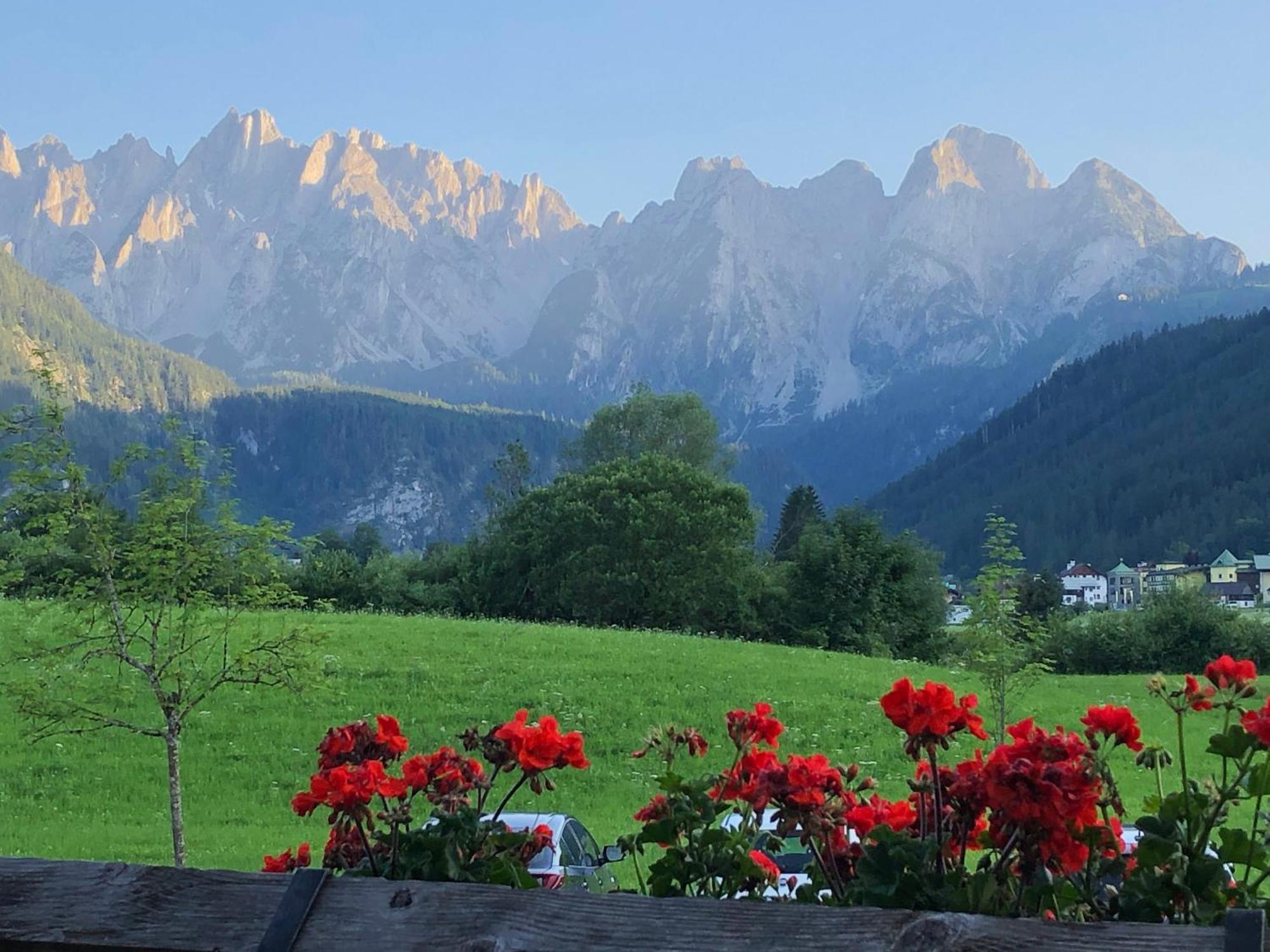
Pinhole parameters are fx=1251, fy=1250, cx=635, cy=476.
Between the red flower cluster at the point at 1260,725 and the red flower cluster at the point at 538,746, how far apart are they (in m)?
1.57

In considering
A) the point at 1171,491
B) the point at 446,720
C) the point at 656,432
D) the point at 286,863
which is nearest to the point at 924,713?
the point at 286,863

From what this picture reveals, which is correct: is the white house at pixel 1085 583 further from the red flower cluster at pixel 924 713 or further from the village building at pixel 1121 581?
the red flower cluster at pixel 924 713

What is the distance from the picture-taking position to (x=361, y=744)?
11.4 feet

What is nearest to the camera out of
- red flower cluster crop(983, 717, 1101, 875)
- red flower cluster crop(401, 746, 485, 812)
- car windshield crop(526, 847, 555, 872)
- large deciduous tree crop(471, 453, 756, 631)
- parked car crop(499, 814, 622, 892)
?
red flower cluster crop(983, 717, 1101, 875)

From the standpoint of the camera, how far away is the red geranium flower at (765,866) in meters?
3.04

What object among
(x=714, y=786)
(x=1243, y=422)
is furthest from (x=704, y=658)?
(x=1243, y=422)

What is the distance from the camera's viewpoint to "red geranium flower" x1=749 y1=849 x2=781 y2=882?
3.04 meters

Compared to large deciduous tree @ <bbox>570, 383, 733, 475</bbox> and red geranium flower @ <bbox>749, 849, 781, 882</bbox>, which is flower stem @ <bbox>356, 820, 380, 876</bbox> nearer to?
red geranium flower @ <bbox>749, 849, 781, 882</bbox>

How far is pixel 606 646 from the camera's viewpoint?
3788cm

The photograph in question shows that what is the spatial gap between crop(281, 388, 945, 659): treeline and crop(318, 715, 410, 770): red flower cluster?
170ft

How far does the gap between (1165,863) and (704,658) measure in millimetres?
34303

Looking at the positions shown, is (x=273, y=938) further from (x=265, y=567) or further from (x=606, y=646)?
(x=606, y=646)

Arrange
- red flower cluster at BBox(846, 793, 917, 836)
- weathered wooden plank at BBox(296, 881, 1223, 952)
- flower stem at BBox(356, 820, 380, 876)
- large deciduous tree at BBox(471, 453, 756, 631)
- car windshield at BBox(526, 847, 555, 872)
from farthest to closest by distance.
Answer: large deciduous tree at BBox(471, 453, 756, 631)
car windshield at BBox(526, 847, 555, 872)
red flower cluster at BBox(846, 793, 917, 836)
flower stem at BBox(356, 820, 380, 876)
weathered wooden plank at BBox(296, 881, 1223, 952)

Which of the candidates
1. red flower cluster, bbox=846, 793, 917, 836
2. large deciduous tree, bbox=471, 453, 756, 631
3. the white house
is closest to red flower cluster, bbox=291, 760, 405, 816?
red flower cluster, bbox=846, 793, 917, 836
